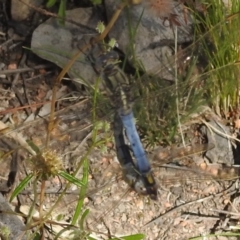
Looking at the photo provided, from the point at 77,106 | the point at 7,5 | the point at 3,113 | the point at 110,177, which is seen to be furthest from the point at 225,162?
the point at 7,5

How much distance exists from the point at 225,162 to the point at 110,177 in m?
0.36

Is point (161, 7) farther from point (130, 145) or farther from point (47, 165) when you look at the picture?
point (47, 165)

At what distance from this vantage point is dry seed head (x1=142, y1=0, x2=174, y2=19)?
1.85m

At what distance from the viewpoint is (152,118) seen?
1799 millimetres

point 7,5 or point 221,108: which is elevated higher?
point 7,5

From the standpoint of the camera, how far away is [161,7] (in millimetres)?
1858

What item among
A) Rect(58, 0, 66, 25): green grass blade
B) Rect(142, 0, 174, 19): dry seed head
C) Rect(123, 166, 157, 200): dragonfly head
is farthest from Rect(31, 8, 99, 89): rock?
Rect(123, 166, 157, 200): dragonfly head

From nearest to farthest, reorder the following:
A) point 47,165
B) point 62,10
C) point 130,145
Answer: point 47,165
point 130,145
point 62,10

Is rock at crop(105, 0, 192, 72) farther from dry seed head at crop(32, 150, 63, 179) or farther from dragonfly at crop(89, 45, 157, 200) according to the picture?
dry seed head at crop(32, 150, 63, 179)

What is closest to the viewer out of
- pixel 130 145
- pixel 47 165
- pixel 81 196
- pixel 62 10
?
pixel 47 165

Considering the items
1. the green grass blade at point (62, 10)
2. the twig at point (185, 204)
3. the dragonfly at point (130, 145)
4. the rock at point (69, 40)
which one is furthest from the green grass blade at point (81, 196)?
the green grass blade at point (62, 10)

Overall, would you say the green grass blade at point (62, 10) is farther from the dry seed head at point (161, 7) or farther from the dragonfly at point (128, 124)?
the dragonfly at point (128, 124)

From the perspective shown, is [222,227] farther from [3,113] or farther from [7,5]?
[7,5]

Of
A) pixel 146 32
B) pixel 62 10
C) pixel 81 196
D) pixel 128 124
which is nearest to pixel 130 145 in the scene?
pixel 128 124
